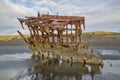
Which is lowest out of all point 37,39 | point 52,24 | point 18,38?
point 18,38

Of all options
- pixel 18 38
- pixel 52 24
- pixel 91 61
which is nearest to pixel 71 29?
pixel 52 24

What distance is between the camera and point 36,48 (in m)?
36.3

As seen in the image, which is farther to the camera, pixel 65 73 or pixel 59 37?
pixel 59 37

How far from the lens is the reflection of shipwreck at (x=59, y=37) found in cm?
2922

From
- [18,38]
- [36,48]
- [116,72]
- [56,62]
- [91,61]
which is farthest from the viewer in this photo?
[18,38]

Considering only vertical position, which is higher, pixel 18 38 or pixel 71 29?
pixel 71 29

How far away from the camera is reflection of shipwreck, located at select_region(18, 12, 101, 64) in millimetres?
29219

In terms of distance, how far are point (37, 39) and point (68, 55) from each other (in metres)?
7.65

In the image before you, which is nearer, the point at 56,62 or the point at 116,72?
the point at 116,72

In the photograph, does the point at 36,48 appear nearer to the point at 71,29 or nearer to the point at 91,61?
the point at 71,29

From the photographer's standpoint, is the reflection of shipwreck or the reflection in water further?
the reflection of shipwreck

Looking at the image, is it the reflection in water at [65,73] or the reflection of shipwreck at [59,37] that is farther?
the reflection of shipwreck at [59,37]

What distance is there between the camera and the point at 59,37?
105 feet

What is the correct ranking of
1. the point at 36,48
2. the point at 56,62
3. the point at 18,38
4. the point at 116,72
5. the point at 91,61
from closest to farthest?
1. the point at 116,72
2. the point at 91,61
3. the point at 56,62
4. the point at 36,48
5. the point at 18,38
